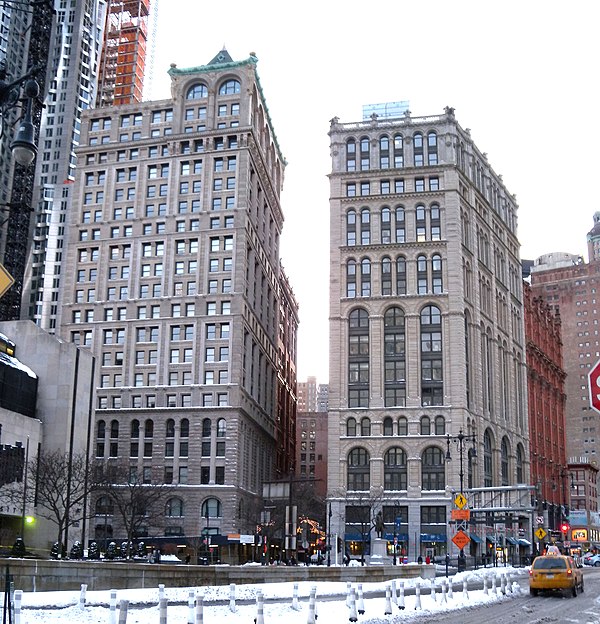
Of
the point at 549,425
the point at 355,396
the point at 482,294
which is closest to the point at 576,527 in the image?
the point at 549,425

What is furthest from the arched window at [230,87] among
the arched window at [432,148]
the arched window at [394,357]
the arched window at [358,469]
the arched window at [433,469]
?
the arched window at [433,469]

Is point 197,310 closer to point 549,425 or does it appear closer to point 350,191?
point 350,191

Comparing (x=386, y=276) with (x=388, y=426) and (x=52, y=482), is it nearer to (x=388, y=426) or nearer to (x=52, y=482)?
(x=388, y=426)

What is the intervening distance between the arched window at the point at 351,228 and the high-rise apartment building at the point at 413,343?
19 cm

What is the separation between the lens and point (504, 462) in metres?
127

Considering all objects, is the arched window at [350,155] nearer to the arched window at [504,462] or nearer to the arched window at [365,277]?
the arched window at [365,277]

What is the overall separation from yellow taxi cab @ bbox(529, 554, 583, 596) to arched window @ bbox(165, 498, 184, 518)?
68.9 m

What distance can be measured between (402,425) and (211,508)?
25702 millimetres

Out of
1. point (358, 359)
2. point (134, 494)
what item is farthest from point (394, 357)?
point (134, 494)

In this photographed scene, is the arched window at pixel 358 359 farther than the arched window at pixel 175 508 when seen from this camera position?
Yes

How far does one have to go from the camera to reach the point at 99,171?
12388 centimetres

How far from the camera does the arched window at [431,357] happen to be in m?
113

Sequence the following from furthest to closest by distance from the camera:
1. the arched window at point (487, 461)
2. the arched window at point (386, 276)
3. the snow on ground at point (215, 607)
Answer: the arched window at point (487, 461) → the arched window at point (386, 276) → the snow on ground at point (215, 607)

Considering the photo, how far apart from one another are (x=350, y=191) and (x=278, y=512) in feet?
144
